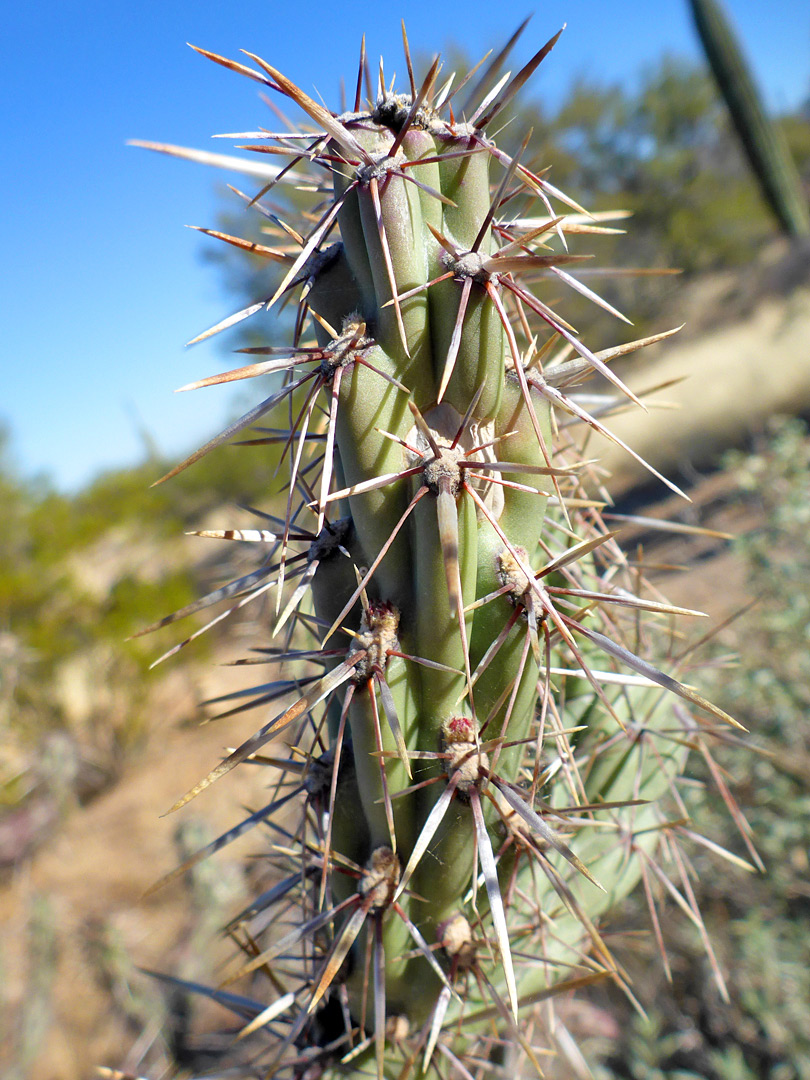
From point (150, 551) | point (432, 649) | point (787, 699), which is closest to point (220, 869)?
point (787, 699)

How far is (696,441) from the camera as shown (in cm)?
1156

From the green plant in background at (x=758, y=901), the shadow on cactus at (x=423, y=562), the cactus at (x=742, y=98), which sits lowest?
the green plant in background at (x=758, y=901)

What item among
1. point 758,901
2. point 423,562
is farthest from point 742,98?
point 423,562

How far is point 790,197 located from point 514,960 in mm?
15604

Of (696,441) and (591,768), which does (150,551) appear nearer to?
(696,441)

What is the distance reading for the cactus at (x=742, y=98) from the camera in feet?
40.2

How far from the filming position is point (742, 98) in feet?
40.6

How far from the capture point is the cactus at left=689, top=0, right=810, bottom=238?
40.2 feet

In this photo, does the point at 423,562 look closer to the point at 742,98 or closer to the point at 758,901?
the point at 758,901

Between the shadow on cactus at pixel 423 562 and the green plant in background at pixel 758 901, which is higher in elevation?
the shadow on cactus at pixel 423 562

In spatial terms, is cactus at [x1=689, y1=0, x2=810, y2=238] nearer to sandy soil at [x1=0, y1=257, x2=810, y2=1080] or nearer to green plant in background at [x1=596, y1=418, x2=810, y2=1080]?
sandy soil at [x1=0, y1=257, x2=810, y2=1080]

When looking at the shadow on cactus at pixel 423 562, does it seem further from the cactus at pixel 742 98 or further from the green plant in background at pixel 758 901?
the cactus at pixel 742 98

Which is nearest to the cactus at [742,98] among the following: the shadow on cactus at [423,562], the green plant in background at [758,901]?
the green plant in background at [758,901]

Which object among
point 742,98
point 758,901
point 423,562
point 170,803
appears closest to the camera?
point 423,562
